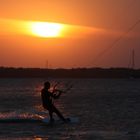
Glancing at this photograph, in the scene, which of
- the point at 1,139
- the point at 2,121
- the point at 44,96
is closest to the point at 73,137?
the point at 1,139

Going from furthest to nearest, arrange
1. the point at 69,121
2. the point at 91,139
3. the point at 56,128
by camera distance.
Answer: the point at 69,121, the point at 56,128, the point at 91,139

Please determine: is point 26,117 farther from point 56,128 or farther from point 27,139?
point 27,139

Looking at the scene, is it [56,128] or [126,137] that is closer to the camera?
[126,137]

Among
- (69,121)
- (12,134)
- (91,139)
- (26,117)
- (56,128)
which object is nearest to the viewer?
(91,139)

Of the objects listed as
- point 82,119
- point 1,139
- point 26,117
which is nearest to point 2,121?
point 26,117

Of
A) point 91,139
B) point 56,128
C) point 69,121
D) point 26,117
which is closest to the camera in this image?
point 91,139

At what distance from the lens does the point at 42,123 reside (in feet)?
89.8

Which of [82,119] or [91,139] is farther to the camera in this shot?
[82,119]

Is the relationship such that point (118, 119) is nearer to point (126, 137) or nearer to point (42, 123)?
point (42, 123)

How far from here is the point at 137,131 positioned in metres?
24.1

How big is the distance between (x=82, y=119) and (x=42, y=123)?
307 centimetres

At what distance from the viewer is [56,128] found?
2514 centimetres

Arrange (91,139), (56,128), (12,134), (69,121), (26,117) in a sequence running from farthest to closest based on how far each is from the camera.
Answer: (26,117) → (69,121) → (56,128) → (12,134) → (91,139)

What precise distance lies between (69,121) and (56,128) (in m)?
2.02
